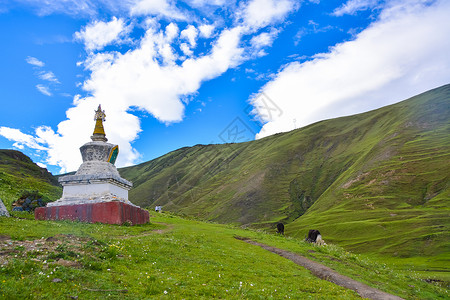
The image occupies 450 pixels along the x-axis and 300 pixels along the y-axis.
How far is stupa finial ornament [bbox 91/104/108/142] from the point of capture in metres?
27.0

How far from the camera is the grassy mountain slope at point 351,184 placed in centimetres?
5178

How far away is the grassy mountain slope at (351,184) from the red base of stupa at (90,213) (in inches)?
1401

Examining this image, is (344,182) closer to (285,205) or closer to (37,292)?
(285,205)

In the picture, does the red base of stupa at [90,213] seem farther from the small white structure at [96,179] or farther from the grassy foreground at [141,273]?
the grassy foreground at [141,273]

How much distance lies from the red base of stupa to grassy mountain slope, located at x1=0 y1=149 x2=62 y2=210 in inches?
315

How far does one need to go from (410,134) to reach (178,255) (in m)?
110

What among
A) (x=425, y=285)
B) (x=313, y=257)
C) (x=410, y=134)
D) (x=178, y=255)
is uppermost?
(x=410, y=134)

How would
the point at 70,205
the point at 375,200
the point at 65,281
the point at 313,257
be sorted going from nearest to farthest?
the point at 65,281
the point at 313,257
the point at 70,205
the point at 375,200

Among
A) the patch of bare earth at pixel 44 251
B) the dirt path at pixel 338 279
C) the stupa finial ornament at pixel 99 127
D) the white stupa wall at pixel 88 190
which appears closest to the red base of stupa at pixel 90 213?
the white stupa wall at pixel 88 190

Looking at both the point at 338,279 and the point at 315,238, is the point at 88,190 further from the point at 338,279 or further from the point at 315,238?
the point at 315,238

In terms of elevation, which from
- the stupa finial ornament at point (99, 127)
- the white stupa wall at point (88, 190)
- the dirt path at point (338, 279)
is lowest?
the dirt path at point (338, 279)

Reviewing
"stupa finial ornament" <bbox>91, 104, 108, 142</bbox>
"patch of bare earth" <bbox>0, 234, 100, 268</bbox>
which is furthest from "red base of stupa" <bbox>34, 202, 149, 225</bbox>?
"patch of bare earth" <bbox>0, 234, 100, 268</bbox>

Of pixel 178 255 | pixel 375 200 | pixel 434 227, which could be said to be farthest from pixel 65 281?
→ pixel 375 200

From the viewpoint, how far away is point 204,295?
29.4 feet
